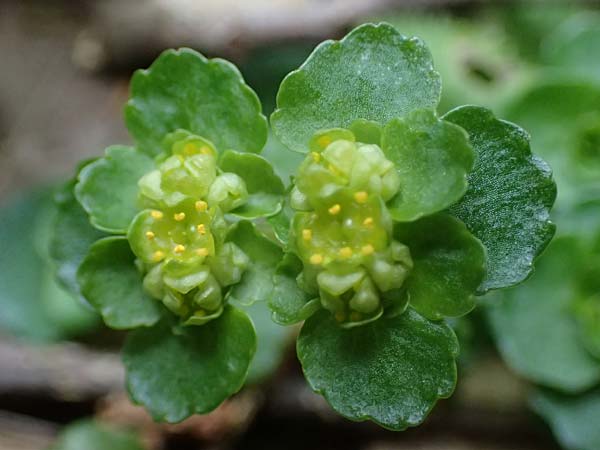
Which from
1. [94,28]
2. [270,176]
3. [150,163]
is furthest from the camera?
[94,28]

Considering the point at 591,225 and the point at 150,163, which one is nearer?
the point at 150,163

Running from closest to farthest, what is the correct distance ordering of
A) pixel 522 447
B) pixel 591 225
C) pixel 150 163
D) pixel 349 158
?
pixel 349 158
pixel 150 163
pixel 591 225
pixel 522 447

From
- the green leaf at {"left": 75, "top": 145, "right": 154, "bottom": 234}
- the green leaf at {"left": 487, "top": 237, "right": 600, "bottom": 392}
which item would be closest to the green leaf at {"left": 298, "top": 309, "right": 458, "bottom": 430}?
the green leaf at {"left": 75, "top": 145, "right": 154, "bottom": 234}

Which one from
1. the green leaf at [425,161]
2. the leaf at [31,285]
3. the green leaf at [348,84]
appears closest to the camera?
the green leaf at [425,161]

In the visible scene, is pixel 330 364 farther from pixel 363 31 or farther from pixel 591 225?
pixel 591 225

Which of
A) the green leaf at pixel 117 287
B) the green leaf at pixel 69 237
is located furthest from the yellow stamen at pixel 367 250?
the green leaf at pixel 69 237

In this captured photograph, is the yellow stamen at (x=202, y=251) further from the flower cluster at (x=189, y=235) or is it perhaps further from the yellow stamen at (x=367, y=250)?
the yellow stamen at (x=367, y=250)

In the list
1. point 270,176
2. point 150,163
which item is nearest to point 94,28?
point 150,163
